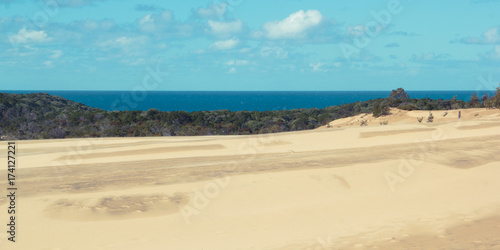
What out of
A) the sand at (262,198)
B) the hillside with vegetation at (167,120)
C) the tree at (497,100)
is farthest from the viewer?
the hillside with vegetation at (167,120)

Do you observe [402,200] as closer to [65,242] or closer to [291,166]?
[291,166]

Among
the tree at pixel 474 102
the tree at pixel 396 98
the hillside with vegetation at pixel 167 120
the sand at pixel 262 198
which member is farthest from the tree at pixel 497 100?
the sand at pixel 262 198

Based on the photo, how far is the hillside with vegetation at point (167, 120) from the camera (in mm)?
32156

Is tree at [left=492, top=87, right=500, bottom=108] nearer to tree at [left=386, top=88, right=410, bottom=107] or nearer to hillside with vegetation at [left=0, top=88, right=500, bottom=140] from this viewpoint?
hillside with vegetation at [left=0, top=88, right=500, bottom=140]

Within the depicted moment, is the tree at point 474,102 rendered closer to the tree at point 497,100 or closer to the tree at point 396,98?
the tree at point 396,98

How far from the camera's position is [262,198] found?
33.5 feet

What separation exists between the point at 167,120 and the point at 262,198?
93.4ft

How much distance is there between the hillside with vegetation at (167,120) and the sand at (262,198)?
14741 millimetres

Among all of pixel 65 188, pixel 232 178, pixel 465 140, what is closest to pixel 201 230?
pixel 232 178

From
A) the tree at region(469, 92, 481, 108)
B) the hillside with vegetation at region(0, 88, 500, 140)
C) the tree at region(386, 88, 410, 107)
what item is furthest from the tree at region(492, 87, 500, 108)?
the tree at region(386, 88, 410, 107)

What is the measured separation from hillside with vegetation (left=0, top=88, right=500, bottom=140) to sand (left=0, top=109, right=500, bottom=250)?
14741mm

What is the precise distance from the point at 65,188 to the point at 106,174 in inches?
75.4

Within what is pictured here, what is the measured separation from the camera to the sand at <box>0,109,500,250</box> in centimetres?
764

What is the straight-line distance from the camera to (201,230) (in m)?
8.16
